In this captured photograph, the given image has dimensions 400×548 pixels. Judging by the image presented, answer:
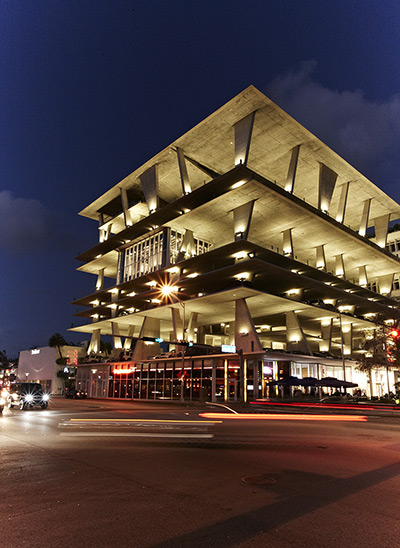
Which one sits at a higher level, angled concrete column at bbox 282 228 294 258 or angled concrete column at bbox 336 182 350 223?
angled concrete column at bbox 336 182 350 223

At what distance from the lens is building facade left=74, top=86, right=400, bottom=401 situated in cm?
4891

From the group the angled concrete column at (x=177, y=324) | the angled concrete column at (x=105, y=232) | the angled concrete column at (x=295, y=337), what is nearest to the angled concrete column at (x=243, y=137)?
the angled concrete column at (x=295, y=337)

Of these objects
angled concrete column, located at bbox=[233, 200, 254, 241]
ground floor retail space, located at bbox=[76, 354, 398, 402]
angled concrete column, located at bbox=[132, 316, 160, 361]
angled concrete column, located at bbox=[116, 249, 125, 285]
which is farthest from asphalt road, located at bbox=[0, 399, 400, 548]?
angled concrete column, located at bbox=[116, 249, 125, 285]

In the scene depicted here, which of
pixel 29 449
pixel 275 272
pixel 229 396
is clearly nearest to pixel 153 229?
pixel 275 272

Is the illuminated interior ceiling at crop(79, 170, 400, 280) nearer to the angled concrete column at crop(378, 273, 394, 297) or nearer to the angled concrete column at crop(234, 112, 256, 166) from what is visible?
the angled concrete column at crop(234, 112, 256, 166)

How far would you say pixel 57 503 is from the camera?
6.59 metres

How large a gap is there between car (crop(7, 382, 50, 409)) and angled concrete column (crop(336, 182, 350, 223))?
47269 mm

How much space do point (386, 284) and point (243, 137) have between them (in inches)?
1836

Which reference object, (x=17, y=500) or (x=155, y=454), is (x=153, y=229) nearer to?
(x=155, y=454)

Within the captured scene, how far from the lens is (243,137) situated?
162 ft

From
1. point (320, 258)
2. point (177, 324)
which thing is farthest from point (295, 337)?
point (177, 324)

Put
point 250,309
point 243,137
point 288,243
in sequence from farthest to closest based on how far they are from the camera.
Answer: point 250,309, point 288,243, point 243,137

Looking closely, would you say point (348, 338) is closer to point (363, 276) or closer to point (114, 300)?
point (363, 276)

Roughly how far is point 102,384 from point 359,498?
71448 millimetres
